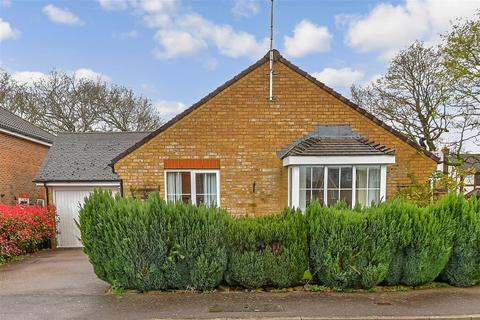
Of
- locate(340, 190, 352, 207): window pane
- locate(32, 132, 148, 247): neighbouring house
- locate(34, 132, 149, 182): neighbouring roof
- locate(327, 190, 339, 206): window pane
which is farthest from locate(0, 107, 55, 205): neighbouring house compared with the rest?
locate(340, 190, 352, 207): window pane

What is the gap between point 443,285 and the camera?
6098 millimetres

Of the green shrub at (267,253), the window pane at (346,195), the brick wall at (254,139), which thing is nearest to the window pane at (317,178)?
the window pane at (346,195)

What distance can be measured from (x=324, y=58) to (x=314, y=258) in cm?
754

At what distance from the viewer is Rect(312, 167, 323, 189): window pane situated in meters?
7.61

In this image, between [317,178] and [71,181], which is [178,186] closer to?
[317,178]

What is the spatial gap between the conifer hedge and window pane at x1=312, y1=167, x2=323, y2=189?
1.74m

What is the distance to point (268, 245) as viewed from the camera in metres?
5.83

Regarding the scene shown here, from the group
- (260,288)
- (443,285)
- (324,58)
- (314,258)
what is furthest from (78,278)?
(324,58)

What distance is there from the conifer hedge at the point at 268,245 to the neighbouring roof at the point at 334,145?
73.0 inches

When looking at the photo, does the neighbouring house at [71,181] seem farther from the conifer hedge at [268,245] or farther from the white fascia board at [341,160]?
the white fascia board at [341,160]

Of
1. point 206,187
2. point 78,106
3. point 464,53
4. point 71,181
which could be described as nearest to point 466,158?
point 464,53

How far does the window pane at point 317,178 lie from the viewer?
7.61 m

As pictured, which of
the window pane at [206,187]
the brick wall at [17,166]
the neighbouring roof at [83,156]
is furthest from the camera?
the brick wall at [17,166]

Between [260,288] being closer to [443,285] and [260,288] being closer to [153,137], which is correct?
[443,285]
